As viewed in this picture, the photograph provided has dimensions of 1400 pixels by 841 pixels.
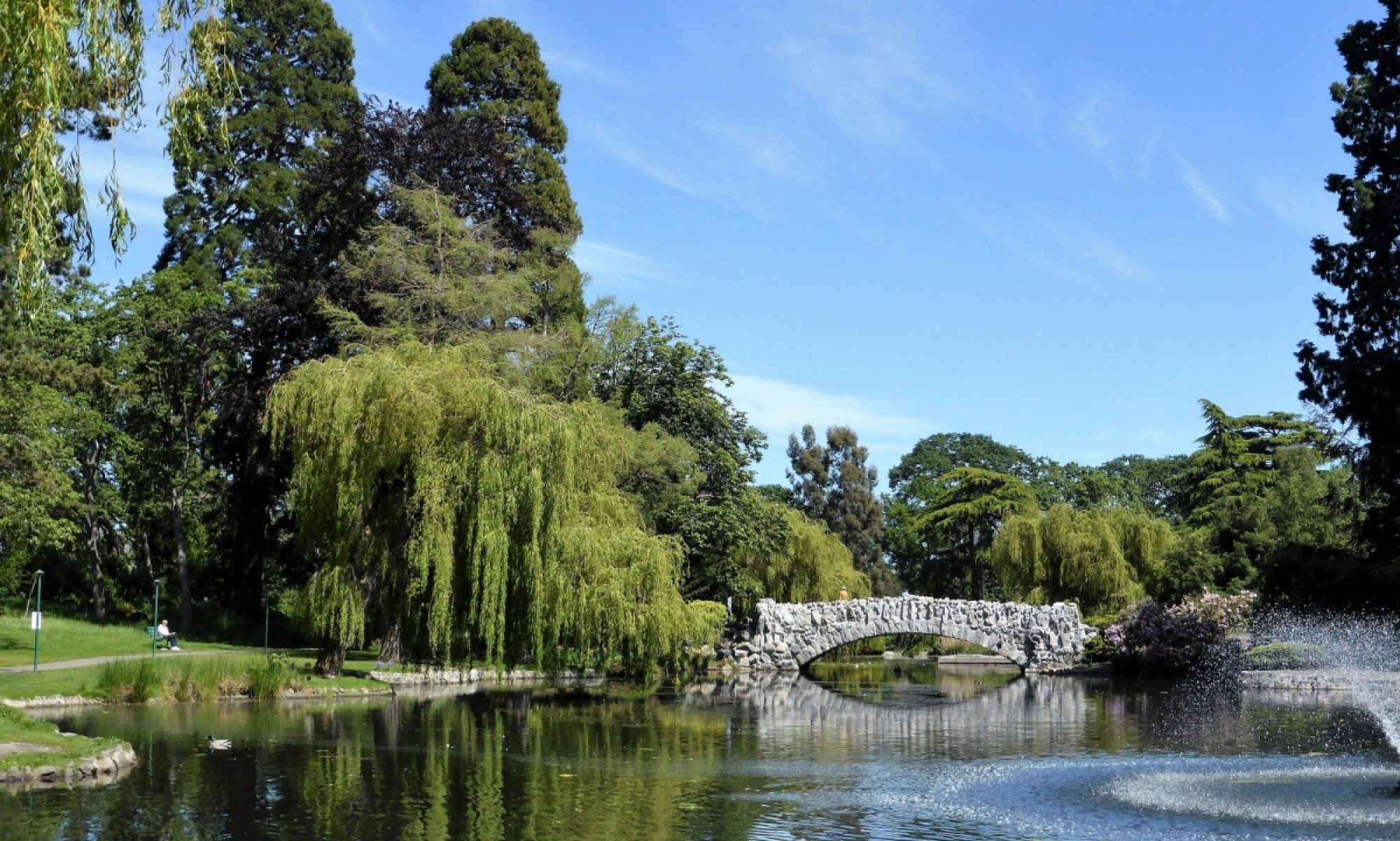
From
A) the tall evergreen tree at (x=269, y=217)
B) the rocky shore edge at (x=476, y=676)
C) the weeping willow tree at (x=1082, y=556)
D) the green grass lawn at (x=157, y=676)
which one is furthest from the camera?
the weeping willow tree at (x=1082, y=556)

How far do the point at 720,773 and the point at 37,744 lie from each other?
8.48m

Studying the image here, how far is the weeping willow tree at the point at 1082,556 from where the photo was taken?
2053 inches

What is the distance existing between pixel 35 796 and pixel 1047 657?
1422 inches

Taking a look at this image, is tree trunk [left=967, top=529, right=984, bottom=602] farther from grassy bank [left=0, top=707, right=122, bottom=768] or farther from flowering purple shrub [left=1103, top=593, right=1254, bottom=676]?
grassy bank [left=0, top=707, right=122, bottom=768]

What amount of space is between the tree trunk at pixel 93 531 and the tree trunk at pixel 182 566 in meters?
2.31

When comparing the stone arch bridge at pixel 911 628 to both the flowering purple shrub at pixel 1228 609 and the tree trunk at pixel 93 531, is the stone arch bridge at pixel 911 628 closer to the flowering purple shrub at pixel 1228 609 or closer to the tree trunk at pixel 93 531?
the flowering purple shrub at pixel 1228 609

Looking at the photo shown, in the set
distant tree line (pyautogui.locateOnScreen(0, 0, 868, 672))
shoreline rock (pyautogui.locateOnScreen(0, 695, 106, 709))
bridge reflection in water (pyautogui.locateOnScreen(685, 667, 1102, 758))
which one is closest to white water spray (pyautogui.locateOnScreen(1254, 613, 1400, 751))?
bridge reflection in water (pyautogui.locateOnScreen(685, 667, 1102, 758))

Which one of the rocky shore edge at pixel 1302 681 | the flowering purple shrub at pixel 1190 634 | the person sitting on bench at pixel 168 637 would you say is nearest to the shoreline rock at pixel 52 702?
the person sitting on bench at pixel 168 637

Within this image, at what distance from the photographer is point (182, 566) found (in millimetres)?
A: 42250

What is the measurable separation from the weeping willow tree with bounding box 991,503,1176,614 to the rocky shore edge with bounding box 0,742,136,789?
4136 centimetres

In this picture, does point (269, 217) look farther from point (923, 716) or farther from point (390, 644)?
point (923, 716)

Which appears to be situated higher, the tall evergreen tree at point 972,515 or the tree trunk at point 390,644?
the tall evergreen tree at point 972,515

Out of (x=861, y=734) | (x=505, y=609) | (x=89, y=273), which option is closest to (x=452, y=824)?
(x=861, y=734)

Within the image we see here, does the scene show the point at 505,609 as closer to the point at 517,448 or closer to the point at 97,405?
the point at 517,448
